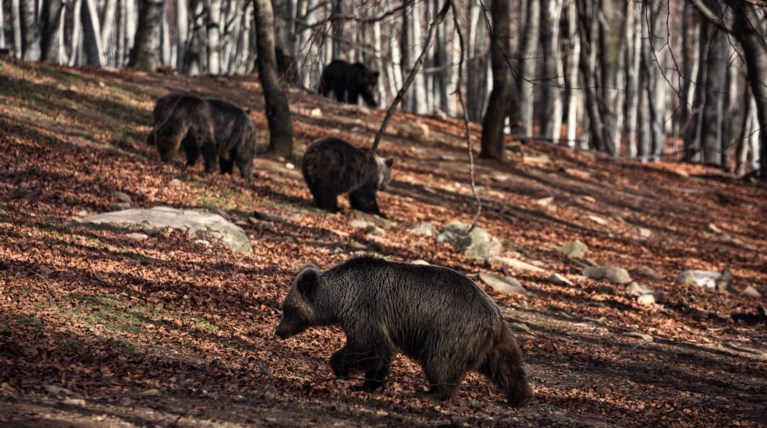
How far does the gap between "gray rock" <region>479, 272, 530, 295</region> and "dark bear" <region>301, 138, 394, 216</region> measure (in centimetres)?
341

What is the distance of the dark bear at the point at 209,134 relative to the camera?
15445 mm

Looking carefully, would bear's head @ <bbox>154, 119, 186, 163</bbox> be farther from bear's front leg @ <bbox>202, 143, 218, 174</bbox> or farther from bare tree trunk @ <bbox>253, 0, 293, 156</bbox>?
bare tree trunk @ <bbox>253, 0, 293, 156</bbox>

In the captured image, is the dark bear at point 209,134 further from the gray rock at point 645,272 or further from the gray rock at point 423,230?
the gray rock at point 645,272

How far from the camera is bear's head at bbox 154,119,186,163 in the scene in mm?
15367

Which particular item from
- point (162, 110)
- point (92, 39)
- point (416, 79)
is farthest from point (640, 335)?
point (92, 39)

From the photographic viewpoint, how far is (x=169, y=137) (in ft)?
50.4

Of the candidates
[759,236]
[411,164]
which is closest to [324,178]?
[411,164]

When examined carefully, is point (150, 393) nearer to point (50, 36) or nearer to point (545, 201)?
point (545, 201)

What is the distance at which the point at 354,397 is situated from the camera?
6516mm

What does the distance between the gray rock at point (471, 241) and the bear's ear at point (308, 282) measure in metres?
6.84

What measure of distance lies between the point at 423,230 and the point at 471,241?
1.22 m

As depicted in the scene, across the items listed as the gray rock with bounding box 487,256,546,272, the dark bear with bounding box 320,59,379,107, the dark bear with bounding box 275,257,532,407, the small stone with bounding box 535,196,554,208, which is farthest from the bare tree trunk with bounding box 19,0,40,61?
the dark bear with bounding box 275,257,532,407

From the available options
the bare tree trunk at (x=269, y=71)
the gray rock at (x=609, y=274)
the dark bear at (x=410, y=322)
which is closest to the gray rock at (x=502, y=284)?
the gray rock at (x=609, y=274)

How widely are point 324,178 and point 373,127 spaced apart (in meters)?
9.98
